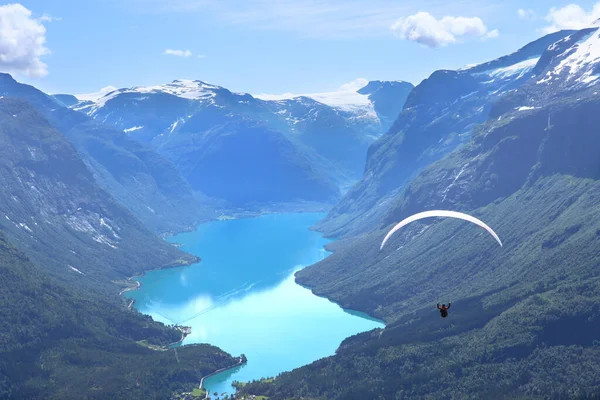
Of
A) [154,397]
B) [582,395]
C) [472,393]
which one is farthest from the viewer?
[154,397]

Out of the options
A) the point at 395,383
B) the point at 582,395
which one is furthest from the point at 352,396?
the point at 582,395

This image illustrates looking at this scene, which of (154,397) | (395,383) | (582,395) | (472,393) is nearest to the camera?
(582,395)

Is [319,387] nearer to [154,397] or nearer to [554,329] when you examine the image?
[154,397]

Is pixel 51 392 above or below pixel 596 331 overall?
above

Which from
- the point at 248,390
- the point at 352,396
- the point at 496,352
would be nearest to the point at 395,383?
the point at 352,396

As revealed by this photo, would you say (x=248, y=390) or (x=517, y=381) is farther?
(x=248, y=390)

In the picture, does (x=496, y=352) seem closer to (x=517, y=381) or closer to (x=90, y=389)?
(x=517, y=381)

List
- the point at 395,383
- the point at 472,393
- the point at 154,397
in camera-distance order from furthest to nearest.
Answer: the point at 154,397 < the point at 395,383 < the point at 472,393

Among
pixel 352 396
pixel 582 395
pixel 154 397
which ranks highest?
pixel 154 397

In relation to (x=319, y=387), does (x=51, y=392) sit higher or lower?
higher
